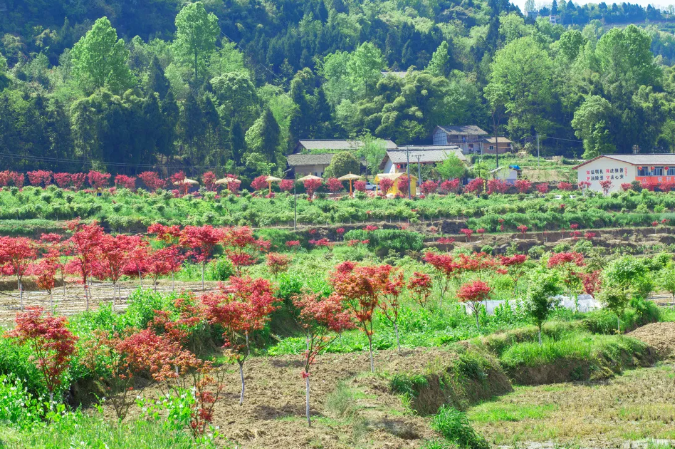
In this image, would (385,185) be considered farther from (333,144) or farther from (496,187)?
(333,144)

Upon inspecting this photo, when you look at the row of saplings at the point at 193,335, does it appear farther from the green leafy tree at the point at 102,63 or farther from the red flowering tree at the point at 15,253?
the green leafy tree at the point at 102,63

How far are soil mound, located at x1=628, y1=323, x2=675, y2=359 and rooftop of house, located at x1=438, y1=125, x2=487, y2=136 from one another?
5855 centimetres

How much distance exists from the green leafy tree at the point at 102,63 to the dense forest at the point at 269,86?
12cm

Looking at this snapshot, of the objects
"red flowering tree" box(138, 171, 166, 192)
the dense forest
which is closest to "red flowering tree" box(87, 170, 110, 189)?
"red flowering tree" box(138, 171, 166, 192)

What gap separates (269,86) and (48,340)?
7632cm

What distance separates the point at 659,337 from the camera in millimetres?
19188

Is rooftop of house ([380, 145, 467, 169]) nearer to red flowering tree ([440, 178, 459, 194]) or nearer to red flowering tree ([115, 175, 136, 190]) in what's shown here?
red flowering tree ([440, 178, 459, 194])

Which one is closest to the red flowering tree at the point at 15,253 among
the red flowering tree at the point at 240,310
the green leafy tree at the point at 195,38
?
the red flowering tree at the point at 240,310

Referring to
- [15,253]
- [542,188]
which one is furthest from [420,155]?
[15,253]

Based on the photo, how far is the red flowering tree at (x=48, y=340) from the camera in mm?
10805

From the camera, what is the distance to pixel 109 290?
2159 centimetres

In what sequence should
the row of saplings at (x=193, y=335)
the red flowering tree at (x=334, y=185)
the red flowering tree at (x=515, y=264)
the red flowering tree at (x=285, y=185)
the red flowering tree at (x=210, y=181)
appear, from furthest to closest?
the red flowering tree at (x=334, y=185) < the red flowering tree at (x=285, y=185) < the red flowering tree at (x=210, y=181) < the red flowering tree at (x=515, y=264) < the row of saplings at (x=193, y=335)

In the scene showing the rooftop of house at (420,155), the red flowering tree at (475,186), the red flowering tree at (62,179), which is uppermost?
the rooftop of house at (420,155)

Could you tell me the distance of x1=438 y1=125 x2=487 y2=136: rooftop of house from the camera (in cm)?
7812
